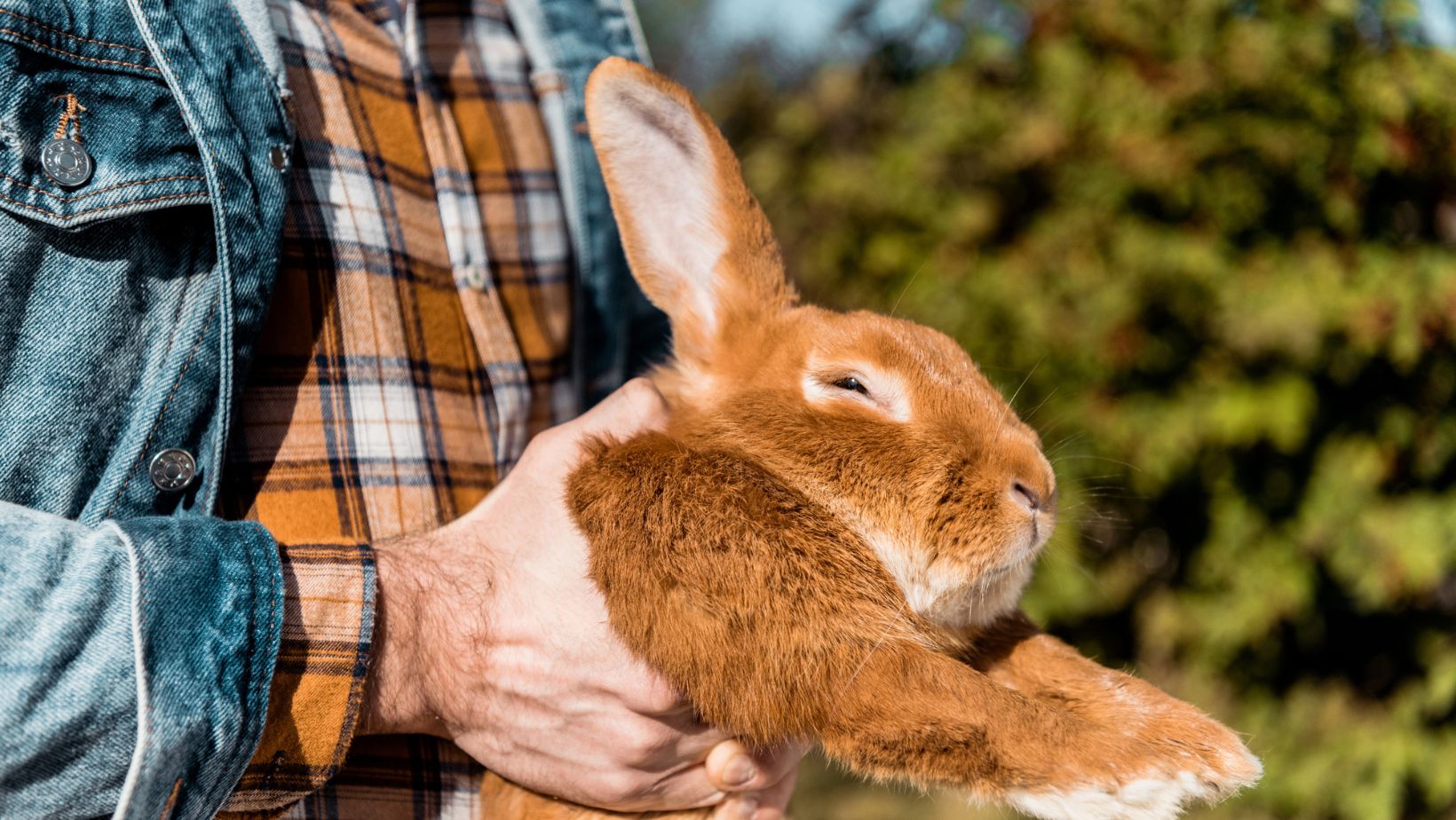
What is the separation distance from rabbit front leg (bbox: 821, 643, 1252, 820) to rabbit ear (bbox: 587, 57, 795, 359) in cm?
75

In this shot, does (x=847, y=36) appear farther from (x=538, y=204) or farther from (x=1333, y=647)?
(x=1333, y=647)

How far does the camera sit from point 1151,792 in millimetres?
1518

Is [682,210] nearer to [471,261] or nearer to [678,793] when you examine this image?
[471,261]

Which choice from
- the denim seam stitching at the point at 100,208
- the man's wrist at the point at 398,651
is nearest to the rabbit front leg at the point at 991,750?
the man's wrist at the point at 398,651

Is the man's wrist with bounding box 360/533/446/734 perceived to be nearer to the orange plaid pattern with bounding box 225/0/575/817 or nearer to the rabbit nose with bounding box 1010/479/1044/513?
the orange plaid pattern with bounding box 225/0/575/817

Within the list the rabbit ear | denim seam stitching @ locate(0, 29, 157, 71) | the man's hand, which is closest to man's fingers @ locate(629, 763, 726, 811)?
the man's hand

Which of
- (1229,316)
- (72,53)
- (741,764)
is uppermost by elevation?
(72,53)

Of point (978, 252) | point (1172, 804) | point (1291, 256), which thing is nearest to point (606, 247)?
point (1172, 804)

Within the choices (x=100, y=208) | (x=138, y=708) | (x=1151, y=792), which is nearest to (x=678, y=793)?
(x=1151, y=792)

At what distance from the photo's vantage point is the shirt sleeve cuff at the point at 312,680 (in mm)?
1523

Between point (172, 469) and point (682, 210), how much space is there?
0.95 meters

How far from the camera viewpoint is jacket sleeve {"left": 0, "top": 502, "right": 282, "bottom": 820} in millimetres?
1278

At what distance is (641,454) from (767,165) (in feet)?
9.93

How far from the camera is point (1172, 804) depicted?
1535 millimetres
